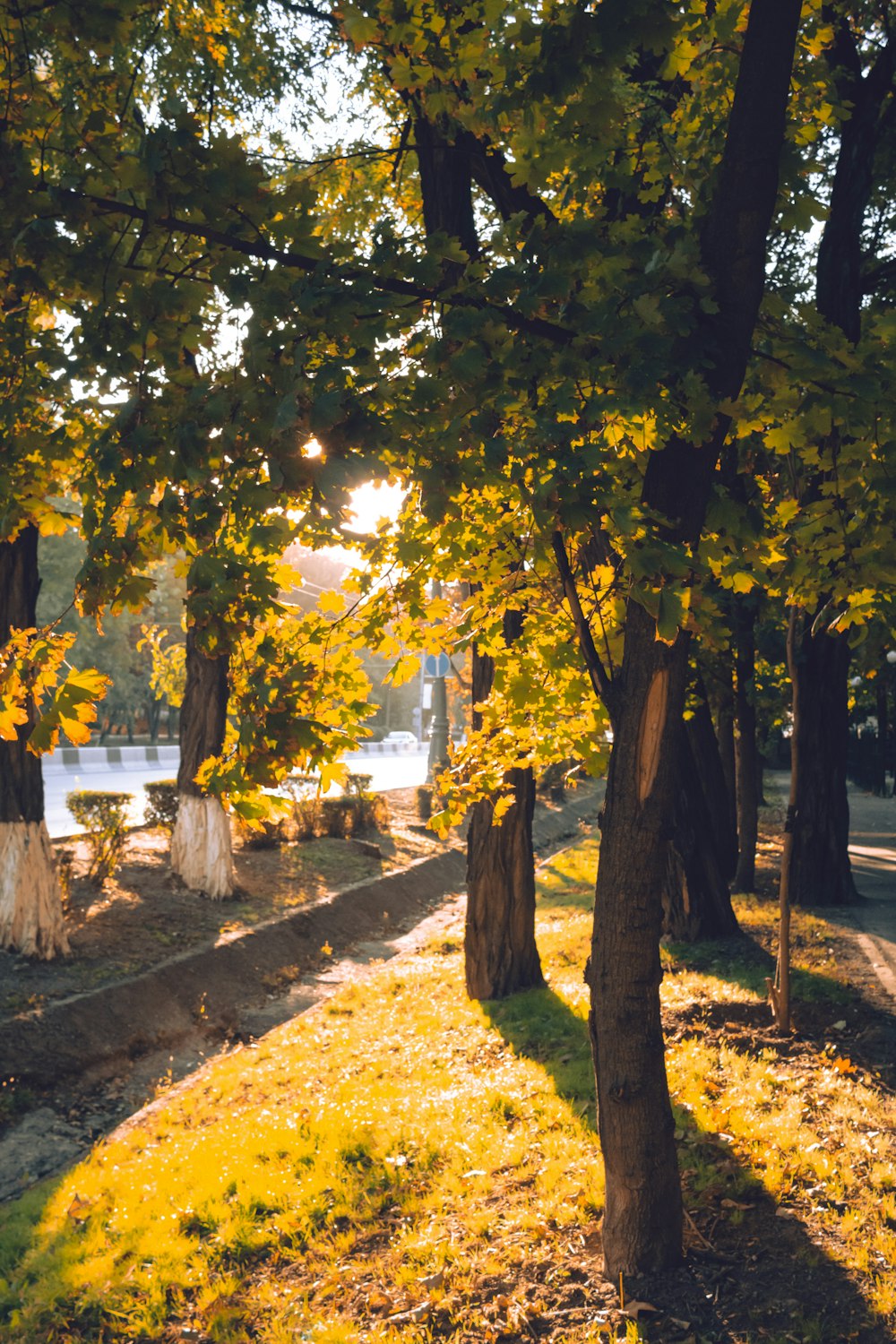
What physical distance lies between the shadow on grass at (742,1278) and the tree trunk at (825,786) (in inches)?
247

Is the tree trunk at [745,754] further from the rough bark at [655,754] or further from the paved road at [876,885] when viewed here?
the rough bark at [655,754]

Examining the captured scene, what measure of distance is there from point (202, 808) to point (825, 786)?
22.2ft

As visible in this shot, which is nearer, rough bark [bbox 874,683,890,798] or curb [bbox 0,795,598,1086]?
curb [bbox 0,795,598,1086]

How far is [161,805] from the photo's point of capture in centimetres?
1536

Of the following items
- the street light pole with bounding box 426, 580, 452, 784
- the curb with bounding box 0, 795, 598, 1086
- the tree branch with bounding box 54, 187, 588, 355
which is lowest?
the curb with bounding box 0, 795, 598, 1086

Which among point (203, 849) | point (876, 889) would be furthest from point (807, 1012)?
point (203, 849)

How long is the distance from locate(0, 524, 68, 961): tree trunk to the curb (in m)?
0.85

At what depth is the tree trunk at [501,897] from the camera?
27.0ft

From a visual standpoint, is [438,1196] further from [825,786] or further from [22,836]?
[825,786]

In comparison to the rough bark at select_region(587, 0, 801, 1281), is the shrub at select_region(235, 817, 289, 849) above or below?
below

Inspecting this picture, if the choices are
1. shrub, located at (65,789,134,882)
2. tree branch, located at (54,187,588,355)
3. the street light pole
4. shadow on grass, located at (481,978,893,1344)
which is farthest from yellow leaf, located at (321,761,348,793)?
the street light pole

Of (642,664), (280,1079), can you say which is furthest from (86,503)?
(280,1079)

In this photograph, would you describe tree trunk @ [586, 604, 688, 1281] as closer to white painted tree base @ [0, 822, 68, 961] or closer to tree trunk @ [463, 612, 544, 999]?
tree trunk @ [463, 612, 544, 999]

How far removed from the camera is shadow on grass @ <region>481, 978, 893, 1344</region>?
352cm
